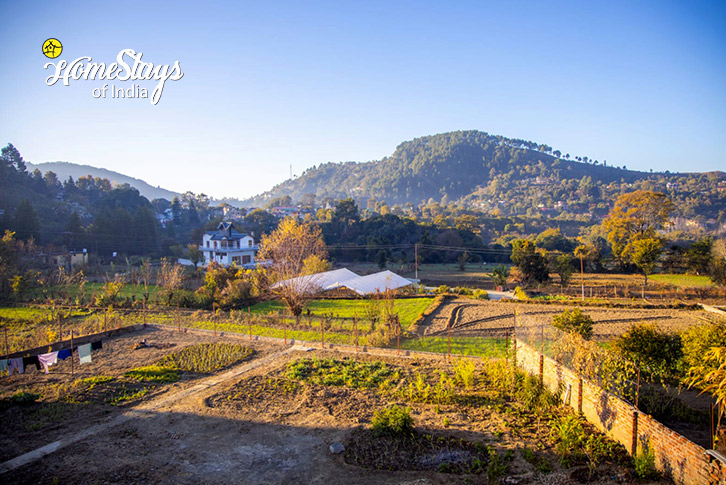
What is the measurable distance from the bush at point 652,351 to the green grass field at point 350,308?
10.8 m

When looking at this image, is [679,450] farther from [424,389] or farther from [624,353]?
[424,389]

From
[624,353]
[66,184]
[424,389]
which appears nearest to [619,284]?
[624,353]

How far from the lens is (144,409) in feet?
31.9

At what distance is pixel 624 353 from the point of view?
969 cm

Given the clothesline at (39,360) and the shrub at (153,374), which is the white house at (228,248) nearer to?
the clothesline at (39,360)

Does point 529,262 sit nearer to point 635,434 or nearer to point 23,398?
point 635,434

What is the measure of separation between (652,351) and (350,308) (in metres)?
16.9

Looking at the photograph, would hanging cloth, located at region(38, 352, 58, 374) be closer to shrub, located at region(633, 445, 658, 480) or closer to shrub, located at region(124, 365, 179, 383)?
shrub, located at region(124, 365, 179, 383)

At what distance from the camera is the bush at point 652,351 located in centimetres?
960

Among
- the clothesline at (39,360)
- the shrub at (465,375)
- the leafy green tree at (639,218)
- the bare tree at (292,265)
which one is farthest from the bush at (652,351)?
the leafy green tree at (639,218)

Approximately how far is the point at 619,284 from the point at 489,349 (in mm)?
23548

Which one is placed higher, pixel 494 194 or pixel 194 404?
pixel 494 194

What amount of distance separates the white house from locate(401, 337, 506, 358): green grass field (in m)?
38.3

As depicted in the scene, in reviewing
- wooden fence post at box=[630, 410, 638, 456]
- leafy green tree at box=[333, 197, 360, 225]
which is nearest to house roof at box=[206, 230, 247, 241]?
leafy green tree at box=[333, 197, 360, 225]
